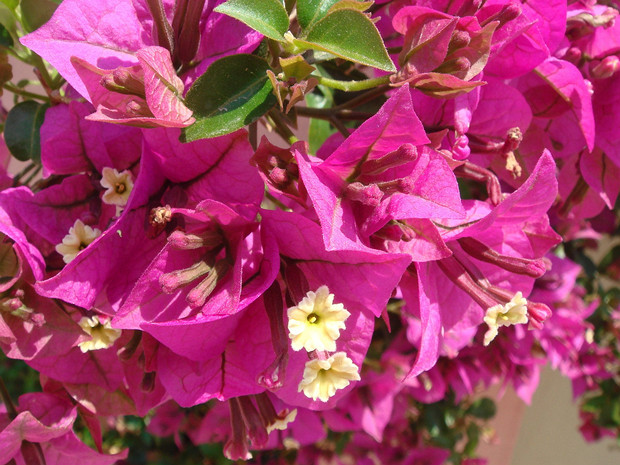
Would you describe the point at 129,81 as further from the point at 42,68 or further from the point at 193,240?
the point at 42,68

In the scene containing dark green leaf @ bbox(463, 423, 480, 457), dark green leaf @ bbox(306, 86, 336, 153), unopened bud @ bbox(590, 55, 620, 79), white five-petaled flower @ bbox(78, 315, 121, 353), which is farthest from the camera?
dark green leaf @ bbox(463, 423, 480, 457)

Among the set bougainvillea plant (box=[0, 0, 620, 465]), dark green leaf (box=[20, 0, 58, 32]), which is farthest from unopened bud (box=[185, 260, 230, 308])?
dark green leaf (box=[20, 0, 58, 32])

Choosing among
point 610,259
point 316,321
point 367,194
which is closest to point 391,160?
point 367,194

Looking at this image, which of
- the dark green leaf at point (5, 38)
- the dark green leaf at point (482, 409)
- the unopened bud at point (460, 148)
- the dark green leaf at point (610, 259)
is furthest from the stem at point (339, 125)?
the dark green leaf at point (482, 409)

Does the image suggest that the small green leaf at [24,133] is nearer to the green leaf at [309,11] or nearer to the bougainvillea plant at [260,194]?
the bougainvillea plant at [260,194]

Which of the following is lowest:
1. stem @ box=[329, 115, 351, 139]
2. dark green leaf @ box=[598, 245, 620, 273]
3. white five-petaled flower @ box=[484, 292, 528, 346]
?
dark green leaf @ box=[598, 245, 620, 273]

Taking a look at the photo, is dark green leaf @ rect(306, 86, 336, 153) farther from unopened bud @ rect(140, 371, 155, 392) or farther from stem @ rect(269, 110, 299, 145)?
unopened bud @ rect(140, 371, 155, 392)
